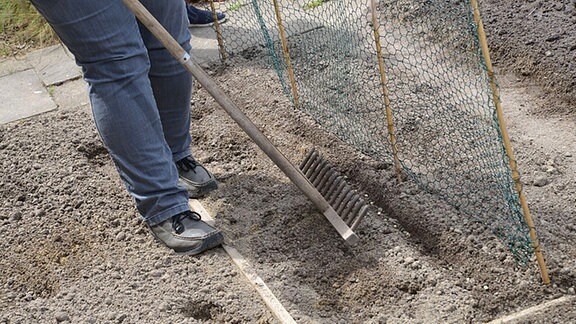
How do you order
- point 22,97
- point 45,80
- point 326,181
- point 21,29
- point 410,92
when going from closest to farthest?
point 326,181 → point 410,92 → point 22,97 → point 45,80 → point 21,29

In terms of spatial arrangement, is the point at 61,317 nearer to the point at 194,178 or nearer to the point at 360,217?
the point at 194,178

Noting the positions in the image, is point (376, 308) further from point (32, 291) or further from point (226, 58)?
point (226, 58)

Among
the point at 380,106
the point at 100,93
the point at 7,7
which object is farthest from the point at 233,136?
the point at 7,7

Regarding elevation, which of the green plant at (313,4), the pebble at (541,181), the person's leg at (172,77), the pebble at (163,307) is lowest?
the green plant at (313,4)

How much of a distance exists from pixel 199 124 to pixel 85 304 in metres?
1.60

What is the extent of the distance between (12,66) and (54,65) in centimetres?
28

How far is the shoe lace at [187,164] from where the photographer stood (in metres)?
4.16

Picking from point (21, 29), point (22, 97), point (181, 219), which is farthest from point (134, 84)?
point (21, 29)

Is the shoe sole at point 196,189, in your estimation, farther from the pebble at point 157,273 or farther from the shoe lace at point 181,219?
the pebble at point 157,273

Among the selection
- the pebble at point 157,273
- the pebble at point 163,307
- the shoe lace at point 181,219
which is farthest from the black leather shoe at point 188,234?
the pebble at point 163,307

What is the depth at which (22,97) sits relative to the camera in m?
5.39

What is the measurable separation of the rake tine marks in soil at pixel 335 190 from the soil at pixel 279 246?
5.3 inches

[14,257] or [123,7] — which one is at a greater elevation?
[123,7]

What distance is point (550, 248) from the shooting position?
3.41m
